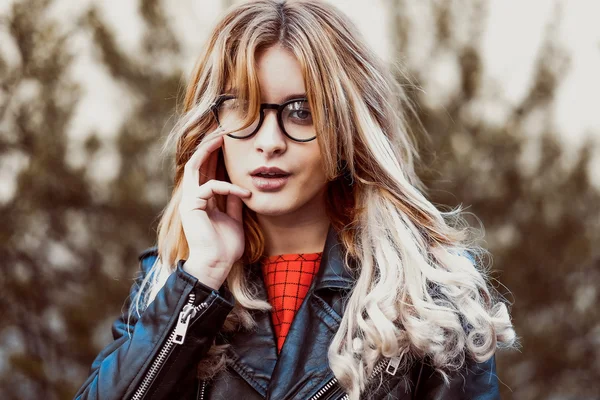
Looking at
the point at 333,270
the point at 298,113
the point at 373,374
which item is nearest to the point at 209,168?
the point at 298,113

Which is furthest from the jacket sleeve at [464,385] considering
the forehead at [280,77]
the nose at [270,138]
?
the forehead at [280,77]

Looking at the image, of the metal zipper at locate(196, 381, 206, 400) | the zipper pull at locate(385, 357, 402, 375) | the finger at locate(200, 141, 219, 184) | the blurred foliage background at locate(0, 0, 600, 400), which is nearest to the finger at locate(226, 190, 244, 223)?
the finger at locate(200, 141, 219, 184)

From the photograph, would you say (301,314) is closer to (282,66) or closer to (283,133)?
(283,133)

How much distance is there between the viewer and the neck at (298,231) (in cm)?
258

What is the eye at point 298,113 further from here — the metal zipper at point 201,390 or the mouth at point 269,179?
the metal zipper at point 201,390

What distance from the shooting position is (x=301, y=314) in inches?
94.0

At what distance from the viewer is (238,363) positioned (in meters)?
2.37

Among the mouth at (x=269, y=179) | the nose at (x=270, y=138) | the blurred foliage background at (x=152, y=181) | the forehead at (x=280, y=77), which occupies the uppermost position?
the forehead at (x=280, y=77)

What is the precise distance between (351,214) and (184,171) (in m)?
0.57

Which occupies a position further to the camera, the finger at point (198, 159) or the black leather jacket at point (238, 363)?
the finger at point (198, 159)

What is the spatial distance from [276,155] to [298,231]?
0.38 meters

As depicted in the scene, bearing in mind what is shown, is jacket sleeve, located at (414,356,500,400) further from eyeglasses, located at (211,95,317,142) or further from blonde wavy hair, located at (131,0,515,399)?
eyeglasses, located at (211,95,317,142)

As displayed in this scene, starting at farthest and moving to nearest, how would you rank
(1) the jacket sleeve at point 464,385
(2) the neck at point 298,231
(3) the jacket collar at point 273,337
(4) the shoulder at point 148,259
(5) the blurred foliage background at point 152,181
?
(5) the blurred foliage background at point 152,181
(4) the shoulder at point 148,259
(2) the neck at point 298,231
(3) the jacket collar at point 273,337
(1) the jacket sleeve at point 464,385

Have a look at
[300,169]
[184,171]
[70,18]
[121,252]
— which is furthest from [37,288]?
[300,169]
